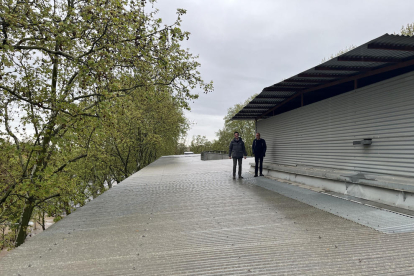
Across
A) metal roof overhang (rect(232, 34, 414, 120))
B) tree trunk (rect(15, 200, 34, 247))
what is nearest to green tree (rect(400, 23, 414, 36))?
metal roof overhang (rect(232, 34, 414, 120))

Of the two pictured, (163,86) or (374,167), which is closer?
(374,167)

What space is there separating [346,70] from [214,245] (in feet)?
18.8

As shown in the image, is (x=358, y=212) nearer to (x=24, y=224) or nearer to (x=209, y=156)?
(x=24, y=224)

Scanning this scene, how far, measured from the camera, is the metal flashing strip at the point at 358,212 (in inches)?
164

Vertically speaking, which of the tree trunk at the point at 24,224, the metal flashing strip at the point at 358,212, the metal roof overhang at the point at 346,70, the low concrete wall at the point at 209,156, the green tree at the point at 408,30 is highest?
the green tree at the point at 408,30

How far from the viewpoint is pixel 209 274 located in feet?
9.66

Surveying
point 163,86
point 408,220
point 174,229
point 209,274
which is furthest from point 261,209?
point 163,86

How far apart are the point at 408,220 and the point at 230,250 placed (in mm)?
3275

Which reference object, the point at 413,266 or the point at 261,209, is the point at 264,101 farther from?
the point at 413,266

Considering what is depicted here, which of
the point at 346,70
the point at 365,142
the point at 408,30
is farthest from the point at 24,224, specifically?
the point at 408,30

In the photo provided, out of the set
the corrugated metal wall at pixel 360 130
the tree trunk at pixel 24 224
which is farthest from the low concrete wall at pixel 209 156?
the corrugated metal wall at pixel 360 130

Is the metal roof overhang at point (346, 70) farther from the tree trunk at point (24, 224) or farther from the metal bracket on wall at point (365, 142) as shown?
the tree trunk at point (24, 224)

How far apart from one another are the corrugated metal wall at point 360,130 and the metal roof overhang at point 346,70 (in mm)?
376

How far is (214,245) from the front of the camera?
3791 mm
